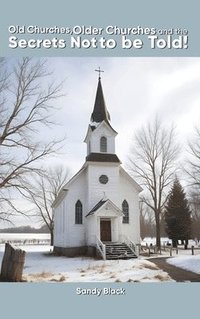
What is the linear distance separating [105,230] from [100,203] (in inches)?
72.9

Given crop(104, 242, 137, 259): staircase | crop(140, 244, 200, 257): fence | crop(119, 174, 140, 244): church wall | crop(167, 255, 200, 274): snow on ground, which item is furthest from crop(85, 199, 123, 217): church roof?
crop(167, 255, 200, 274): snow on ground

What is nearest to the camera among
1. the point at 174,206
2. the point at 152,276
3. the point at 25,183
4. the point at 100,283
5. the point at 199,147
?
the point at 100,283

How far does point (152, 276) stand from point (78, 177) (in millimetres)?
10944

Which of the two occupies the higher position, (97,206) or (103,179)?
(103,179)

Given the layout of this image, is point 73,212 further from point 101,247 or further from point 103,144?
point 103,144

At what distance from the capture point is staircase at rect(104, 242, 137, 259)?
18.6 metres

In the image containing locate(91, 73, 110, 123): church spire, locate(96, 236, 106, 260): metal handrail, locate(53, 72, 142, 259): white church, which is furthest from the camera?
locate(91, 73, 110, 123): church spire

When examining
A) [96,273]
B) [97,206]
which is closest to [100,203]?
[97,206]

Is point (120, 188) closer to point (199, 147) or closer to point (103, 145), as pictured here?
point (103, 145)

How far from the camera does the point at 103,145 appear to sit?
22.7 meters

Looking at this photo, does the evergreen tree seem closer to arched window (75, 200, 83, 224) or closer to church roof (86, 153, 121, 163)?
church roof (86, 153, 121, 163)

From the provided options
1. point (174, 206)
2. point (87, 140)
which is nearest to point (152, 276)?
point (87, 140)

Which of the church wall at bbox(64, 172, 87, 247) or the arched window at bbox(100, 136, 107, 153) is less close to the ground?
the arched window at bbox(100, 136, 107, 153)

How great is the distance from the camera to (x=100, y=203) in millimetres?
20719
